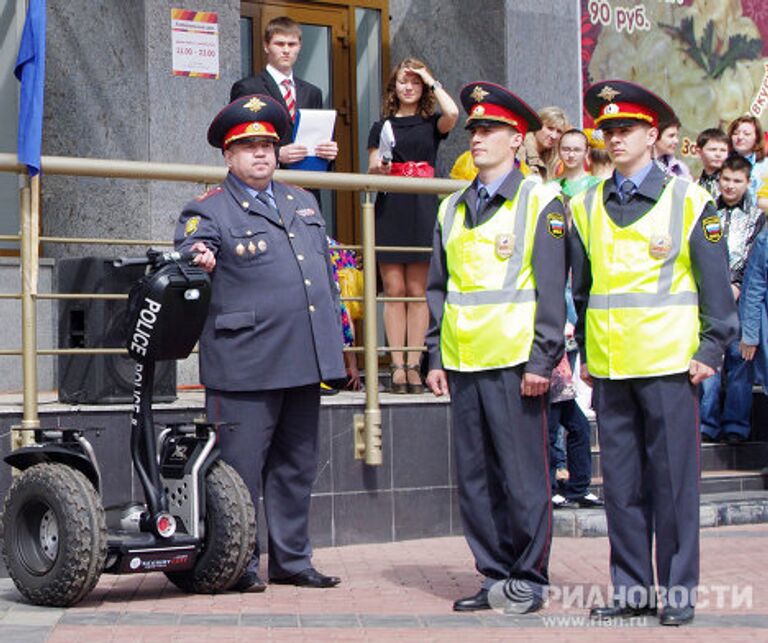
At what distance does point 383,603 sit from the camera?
307 inches

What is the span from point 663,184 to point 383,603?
83.1 inches

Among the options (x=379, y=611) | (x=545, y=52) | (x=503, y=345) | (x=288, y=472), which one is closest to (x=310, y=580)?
(x=288, y=472)

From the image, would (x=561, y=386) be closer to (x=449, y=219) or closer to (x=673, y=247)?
(x=449, y=219)

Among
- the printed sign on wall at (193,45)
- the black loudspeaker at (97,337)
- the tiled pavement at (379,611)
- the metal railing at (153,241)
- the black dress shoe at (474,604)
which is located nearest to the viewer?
the tiled pavement at (379,611)

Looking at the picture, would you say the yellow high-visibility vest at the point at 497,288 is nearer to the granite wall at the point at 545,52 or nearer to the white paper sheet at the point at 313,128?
the white paper sheet at the point at 313,128

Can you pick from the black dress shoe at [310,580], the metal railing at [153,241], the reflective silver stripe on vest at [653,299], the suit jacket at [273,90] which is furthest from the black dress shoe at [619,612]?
the suit jacket at [273,90]

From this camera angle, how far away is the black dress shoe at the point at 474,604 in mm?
7570

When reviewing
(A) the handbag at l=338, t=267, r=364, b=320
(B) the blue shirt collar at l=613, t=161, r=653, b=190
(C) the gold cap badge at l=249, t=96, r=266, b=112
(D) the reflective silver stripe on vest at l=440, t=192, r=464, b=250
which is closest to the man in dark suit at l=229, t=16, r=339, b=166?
(A) the handbag at l=338, t=267, r=364, b=320

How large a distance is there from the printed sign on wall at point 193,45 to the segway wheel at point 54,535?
15.0 feet

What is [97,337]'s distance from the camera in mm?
9328

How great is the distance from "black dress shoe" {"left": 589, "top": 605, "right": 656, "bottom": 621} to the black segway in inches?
60.2

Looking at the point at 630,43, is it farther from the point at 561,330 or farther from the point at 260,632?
the point at 260,632

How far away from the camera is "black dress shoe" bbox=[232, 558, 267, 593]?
26.4 ft

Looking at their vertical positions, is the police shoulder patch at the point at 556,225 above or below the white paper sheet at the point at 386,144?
below
